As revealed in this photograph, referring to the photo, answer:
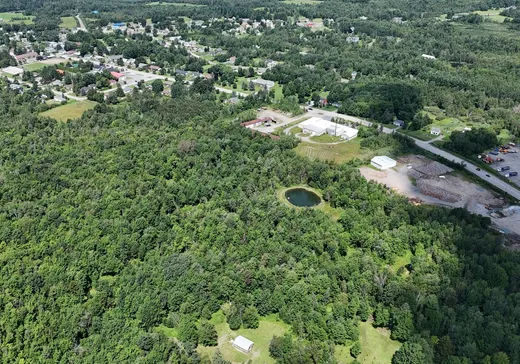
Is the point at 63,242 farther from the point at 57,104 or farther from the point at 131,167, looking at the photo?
the point at 57,104

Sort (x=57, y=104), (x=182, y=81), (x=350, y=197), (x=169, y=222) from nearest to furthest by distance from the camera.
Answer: (x=169, y=222) → (x=350, y=197) → (x=57, y=104) → (x=182, y=81)

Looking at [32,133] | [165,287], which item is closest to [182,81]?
[32,133]

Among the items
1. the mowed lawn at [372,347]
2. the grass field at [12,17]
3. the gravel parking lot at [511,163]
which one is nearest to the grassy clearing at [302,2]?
the grass field at [12,17]

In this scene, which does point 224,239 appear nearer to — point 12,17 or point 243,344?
point 243,344

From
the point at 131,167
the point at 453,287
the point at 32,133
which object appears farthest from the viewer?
the point at 32,133

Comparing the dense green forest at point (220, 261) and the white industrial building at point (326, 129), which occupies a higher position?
the dense green forest at point (220, 261)

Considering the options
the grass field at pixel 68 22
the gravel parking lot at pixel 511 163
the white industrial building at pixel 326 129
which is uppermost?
the gravel parking lot at pixel 511 163

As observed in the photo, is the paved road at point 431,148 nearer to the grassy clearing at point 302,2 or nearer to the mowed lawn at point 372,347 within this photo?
the mowed lawn at point 372,347
